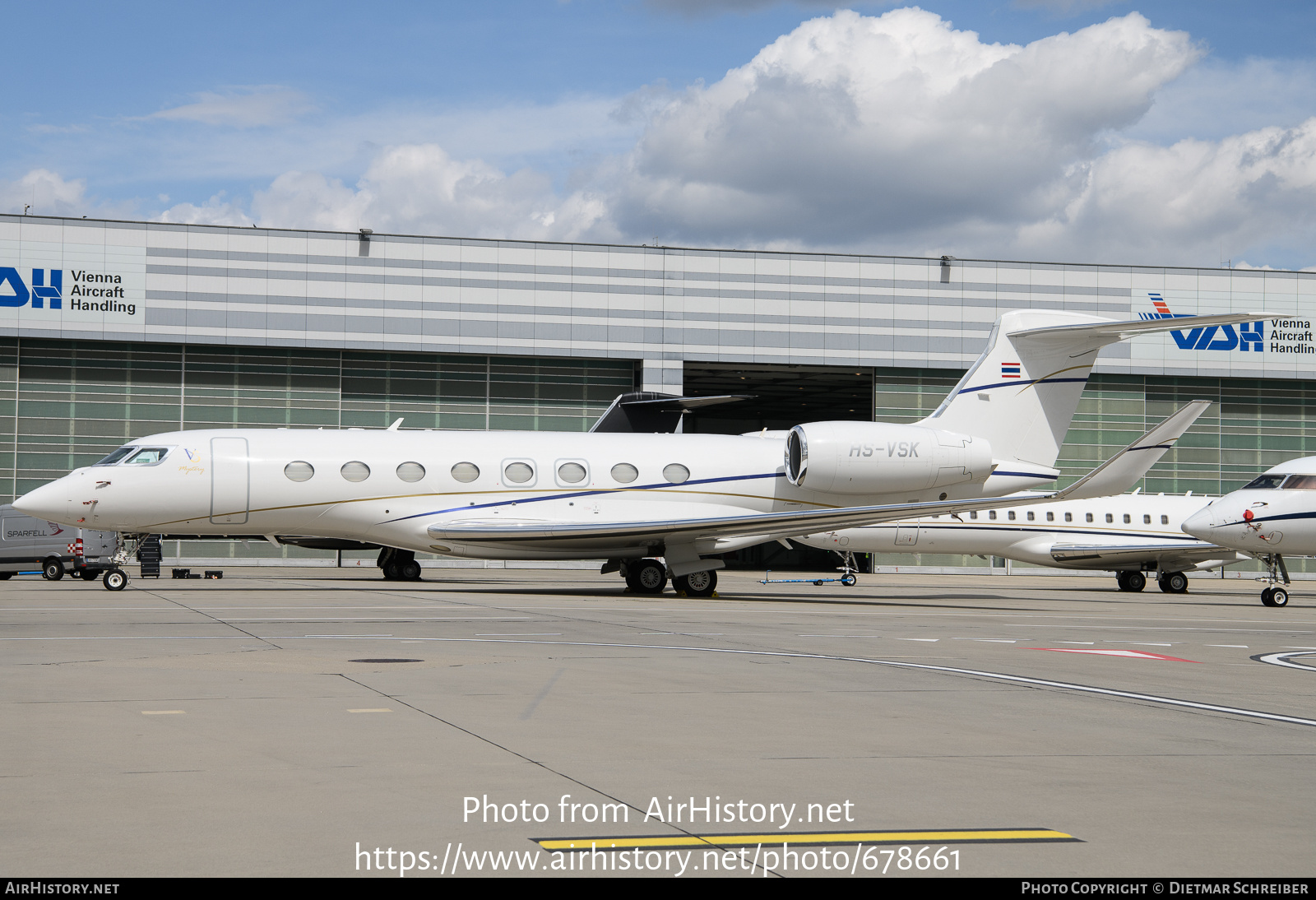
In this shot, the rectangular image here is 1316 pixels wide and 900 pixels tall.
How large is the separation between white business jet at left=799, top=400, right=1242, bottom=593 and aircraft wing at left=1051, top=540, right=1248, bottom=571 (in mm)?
25

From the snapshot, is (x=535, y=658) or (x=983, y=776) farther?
(x=535, y=658)

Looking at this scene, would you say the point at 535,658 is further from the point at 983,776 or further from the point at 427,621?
the point at 983,776

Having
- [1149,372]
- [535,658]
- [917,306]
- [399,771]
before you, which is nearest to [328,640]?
[535,658]

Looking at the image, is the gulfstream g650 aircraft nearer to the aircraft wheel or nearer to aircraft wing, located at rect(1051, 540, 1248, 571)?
the aircraft wheel

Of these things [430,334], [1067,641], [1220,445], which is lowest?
[1067,641]

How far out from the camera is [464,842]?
4.55 m

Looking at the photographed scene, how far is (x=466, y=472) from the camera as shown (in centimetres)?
2409

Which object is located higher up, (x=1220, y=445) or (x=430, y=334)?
(x=430, y=334)

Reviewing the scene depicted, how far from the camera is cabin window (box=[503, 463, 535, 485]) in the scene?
24266 mm

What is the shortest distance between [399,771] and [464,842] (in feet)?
4.59

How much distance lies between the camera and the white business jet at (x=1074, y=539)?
3366 cm

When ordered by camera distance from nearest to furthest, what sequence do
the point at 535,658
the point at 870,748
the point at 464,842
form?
the point at 464,842, the point at 870,748, the point at 535,658

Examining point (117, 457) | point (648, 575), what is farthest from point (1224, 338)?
point (117, 457)

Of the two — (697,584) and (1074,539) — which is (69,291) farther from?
(1074,539)
